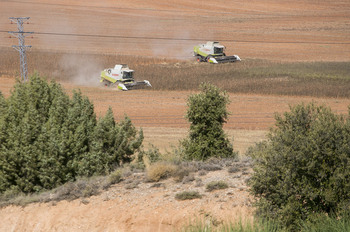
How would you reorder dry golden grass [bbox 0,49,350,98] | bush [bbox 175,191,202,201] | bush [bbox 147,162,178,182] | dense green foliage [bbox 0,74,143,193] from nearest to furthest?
1. bush [bbox 175,191,202,201]
2. bush [bbox 147,162,178,182]
3. dense green foliage [bbox 0,74,143,193]
4. dry golden grass [bbox 0,49,350,98]

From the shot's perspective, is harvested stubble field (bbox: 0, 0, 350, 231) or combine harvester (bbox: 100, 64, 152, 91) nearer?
harvested stubble field (bbox: 0, 0, 350, 231)

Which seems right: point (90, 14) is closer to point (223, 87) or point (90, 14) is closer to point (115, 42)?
point (115, 42)

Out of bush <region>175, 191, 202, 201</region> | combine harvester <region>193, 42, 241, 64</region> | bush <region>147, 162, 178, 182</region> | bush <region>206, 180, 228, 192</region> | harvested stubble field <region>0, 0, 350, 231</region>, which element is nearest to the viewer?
bush <region>175, 191, 202, 201</region>

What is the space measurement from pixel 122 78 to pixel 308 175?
4413 cm

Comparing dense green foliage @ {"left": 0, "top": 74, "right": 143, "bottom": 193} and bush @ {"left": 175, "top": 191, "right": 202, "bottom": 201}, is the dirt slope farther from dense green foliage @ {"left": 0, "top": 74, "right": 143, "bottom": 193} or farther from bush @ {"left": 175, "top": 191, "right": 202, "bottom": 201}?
bush @ {"left": 175, "top": 191, "right": 202, "bottom": 201}

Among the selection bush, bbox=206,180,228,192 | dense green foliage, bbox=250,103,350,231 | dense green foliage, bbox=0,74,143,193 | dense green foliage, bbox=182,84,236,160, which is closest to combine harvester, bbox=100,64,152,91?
dense green foliage, bbox=182,84,236,160

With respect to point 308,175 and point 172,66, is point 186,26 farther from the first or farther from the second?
point 308,175

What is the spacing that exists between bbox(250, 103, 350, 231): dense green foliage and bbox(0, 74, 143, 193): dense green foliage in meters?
8.39

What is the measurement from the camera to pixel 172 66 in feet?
214

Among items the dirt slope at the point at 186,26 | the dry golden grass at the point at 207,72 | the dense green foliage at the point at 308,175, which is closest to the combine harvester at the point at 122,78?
the dry golden grass at the point at 207,72

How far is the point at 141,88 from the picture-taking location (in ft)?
180

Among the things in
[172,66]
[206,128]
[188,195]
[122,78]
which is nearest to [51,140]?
[188,195]

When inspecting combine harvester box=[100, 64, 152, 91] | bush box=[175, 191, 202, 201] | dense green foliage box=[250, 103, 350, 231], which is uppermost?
combine harvester box=[100, 64, 152, 91]

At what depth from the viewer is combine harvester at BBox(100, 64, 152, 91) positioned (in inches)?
2149
